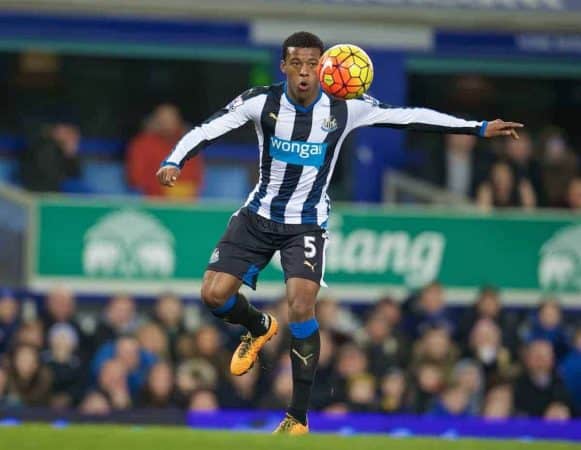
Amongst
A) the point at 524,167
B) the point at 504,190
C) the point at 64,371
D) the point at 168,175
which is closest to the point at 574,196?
the point at 524,167

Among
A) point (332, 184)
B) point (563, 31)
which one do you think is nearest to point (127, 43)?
point (332, 184)

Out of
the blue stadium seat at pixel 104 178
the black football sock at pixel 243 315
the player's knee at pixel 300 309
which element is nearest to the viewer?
Result: the player's knee at pixel 300 309

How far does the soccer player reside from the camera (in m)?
10.4

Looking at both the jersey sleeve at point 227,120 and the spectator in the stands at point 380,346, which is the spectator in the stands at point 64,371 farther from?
the jersey sleeve at point 227,120

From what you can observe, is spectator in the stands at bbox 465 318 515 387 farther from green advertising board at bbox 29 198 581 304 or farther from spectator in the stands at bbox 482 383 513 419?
green advertising board at bbox 29 198 581 304

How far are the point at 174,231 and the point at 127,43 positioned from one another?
9.04 ft

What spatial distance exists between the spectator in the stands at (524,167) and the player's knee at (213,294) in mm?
6808

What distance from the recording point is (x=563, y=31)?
1762cm

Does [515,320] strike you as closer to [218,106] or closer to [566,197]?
[566,197]

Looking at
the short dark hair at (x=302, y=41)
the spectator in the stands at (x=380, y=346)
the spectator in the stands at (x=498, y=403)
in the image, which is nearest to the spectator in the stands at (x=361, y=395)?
the spectator in the stands at (x=380, y=346)

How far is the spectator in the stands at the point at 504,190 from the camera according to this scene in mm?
16719

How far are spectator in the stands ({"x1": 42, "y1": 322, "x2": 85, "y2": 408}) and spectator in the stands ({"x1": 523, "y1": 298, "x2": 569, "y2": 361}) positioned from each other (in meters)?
4.25

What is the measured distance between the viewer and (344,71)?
10.2 meters

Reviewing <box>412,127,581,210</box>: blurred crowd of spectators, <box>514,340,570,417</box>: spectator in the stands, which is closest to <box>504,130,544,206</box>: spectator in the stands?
<box>412,127,581,210</box>: blurred crowd of spectators
